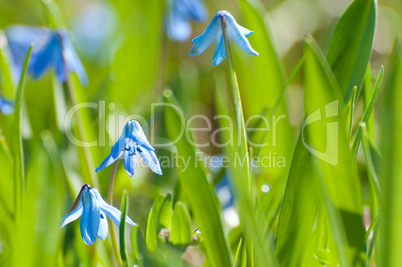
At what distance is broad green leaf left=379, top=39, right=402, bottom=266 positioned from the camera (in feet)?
2.91

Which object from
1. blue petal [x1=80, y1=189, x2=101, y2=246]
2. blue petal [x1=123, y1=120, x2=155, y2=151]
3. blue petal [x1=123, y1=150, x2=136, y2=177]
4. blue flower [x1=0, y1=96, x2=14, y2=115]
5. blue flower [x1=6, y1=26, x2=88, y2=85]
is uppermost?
blue flower [x1=6, y1=26, x2=88, y2=85]

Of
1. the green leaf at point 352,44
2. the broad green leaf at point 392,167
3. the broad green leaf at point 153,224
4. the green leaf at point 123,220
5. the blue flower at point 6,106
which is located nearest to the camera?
the broad green leaf at point 392,167

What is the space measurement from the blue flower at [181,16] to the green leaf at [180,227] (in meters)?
1.24

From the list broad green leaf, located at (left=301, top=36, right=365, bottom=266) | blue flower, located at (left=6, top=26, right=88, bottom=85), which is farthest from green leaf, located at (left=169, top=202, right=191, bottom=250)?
blue flower, located at (left=6, top=26, right=88, bottom=85)

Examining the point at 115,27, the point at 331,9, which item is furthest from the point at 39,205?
the point at 331,9

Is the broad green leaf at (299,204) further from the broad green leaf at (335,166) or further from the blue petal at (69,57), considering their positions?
the blue petal at (69,57)

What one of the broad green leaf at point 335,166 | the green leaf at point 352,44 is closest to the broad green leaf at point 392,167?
the broad green leaf at point 335,166

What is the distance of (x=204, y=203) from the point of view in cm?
114

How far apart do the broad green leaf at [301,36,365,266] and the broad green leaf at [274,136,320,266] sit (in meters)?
0.07

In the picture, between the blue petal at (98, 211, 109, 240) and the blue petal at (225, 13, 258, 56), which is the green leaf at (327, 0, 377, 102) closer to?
the blue petal at (225, 13, 258, 56)

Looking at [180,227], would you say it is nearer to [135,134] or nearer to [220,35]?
[135,134]

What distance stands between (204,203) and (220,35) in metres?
0.42

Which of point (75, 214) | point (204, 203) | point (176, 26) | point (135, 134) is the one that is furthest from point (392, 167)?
point (176, 26)

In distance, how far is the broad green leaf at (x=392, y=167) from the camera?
0.89m
